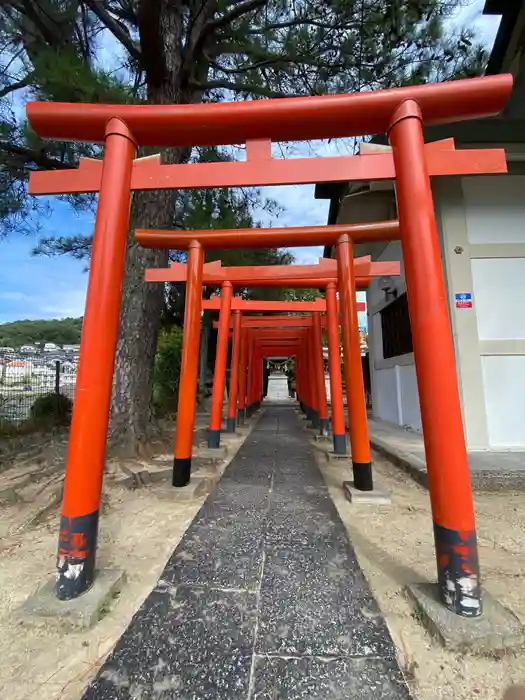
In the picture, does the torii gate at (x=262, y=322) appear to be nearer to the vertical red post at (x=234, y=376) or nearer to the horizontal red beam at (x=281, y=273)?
the vertical red post at (x=234, y=376)

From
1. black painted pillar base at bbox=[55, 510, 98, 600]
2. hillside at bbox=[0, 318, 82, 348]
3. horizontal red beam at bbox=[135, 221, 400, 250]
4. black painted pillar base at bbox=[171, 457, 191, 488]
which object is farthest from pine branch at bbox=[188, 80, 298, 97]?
hillside at bbox=[0, 318, 82, 348]

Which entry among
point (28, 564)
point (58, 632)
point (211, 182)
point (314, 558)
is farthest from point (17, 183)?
point (314, 558)

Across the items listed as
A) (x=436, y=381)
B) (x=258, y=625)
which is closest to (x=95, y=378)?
(x=258, y=625)

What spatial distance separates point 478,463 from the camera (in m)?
3.71

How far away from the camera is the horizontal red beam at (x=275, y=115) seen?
185 cm

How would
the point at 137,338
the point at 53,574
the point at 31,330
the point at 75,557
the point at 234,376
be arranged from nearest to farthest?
the point at 75,557 < the point at 53,574 < the point at 137,338 < the point at 234,376 < the point at 31,330

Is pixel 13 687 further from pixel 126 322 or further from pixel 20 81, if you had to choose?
pixel 20 81

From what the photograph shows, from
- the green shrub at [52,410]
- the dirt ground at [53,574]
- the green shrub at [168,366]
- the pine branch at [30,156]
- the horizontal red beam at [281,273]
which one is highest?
the pine branch at [30,156]

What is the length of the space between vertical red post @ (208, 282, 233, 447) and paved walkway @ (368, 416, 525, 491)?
2.37 meters

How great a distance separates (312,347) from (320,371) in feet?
2.60

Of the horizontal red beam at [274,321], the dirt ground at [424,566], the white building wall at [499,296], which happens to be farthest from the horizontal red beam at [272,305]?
the dirt ground at [424,566]

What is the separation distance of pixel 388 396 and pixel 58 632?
7.15 meters

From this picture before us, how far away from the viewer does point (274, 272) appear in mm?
4816

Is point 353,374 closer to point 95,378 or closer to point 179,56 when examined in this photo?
point 95,378
